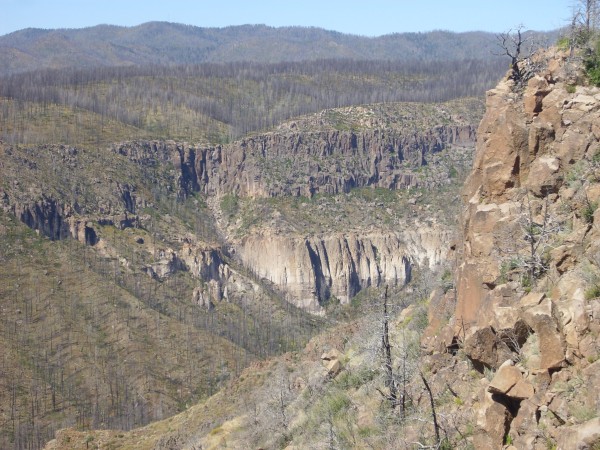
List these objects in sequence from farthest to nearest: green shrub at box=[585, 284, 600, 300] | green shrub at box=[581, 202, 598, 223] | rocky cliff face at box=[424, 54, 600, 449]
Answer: green shrub at box=[581, 202, 598, 223] < green shrub at box=[585, 284, 600, 300] < rocky cliff face at box=[424, 54, 600, 449]

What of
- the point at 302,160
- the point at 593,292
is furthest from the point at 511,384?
the point at 302,160

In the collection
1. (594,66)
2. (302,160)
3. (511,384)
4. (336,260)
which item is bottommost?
(336,260)

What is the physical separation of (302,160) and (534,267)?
149 meters

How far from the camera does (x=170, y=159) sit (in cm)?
16962

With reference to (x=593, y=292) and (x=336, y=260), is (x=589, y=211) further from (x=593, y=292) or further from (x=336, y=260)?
(x=336, y=260)

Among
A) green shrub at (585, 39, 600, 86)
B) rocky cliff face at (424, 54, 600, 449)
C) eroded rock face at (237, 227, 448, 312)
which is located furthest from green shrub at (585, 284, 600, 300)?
eroded rock face at (237, 227, 448, 312)

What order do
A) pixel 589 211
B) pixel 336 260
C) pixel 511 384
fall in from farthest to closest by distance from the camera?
pixel 336 260, pixel 589 211, pixel 511 384

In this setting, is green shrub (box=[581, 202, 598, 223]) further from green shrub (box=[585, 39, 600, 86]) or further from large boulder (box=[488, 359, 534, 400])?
green shrub (box=[585, 39, 600, 86])

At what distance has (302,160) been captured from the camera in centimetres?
16612

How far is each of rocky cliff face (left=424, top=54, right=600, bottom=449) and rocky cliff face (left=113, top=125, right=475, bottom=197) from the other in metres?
141

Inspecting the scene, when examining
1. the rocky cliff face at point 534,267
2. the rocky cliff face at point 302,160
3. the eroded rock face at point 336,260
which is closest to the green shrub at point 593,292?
the rocky cliff face at point 534,267

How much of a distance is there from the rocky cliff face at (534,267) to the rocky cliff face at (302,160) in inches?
5533

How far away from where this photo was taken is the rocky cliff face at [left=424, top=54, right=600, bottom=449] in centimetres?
1402

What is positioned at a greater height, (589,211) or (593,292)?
(589,211)
